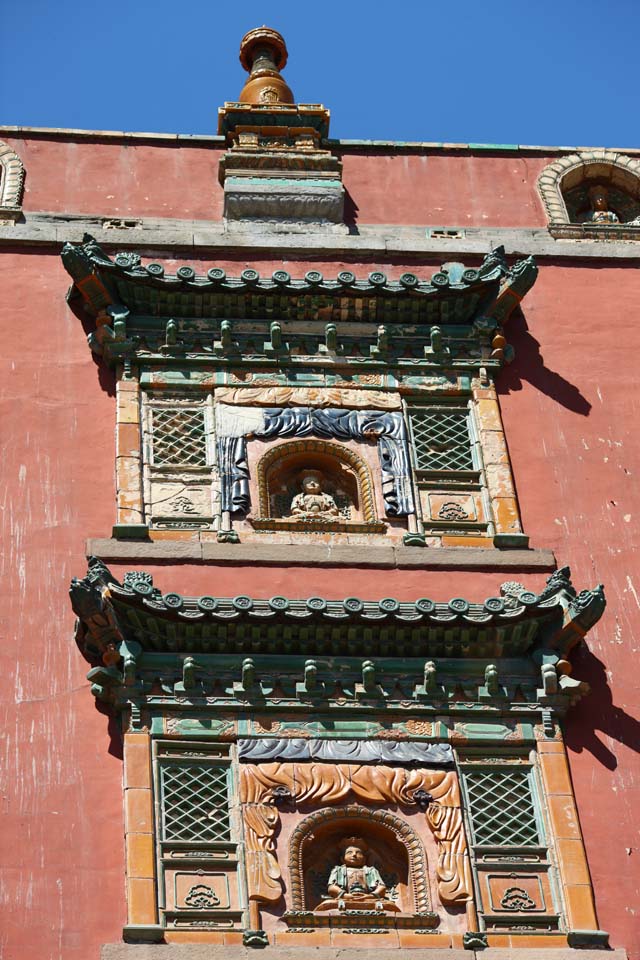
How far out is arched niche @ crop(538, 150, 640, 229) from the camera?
20.2 metres

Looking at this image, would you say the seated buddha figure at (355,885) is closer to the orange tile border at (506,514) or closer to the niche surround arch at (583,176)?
the orange tile border at (506,514)

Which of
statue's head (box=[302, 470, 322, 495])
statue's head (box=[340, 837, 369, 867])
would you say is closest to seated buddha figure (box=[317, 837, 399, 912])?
statue's head (box=[340, 837, 369, 867])

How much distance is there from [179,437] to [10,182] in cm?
338

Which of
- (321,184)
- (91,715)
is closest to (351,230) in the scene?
(321,184)

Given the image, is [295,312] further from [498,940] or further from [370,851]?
[498,940]

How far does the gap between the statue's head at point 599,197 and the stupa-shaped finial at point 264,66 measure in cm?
274

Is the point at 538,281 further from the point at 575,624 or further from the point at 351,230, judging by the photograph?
the point at 575,624

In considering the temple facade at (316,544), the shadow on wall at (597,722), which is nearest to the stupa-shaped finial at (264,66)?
the temple facade at (316,544)

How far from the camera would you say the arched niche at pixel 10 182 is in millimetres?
19025

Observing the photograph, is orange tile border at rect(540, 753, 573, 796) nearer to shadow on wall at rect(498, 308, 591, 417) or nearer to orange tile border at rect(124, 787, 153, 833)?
orange tile border at rect(124, 787, 153, 833)

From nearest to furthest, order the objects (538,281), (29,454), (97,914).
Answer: (97,914) → (29,454) → (538,281)

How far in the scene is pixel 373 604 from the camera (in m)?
15.8

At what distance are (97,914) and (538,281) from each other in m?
6.99

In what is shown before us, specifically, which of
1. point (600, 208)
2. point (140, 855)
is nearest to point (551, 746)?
point (140, 855)
